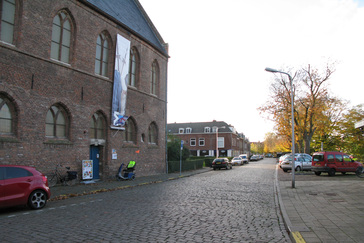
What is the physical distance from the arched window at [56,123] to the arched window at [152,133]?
29.6ft

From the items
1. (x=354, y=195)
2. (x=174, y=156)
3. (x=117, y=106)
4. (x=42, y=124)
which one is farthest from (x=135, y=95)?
(x=354, y=195)

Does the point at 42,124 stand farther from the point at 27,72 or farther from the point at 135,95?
the point at 135,95

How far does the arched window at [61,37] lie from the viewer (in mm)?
15016

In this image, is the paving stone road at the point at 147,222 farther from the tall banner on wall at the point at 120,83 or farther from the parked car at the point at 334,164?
the parked car at the point at 334,164

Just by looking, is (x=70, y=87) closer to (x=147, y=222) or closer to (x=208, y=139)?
(x=147, y=222)

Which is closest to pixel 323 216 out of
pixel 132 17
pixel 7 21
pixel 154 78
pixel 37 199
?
pixel 37 199

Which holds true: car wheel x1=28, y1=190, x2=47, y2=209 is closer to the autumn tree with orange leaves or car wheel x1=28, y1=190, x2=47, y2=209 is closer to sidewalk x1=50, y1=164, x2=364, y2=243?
sidewalk x1=50, y1=164, x2=364, y2=243

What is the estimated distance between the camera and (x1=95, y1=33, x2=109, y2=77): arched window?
709 inches

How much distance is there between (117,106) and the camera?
735 inches

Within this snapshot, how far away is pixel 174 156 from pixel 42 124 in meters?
18.3

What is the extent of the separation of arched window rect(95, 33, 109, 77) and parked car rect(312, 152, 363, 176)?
58.7 feet

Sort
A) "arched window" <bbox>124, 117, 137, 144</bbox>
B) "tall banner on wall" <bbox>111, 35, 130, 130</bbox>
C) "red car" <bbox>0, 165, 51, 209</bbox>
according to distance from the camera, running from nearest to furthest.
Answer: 1. "red car" <bbox>0, 165, 51, 209</bbox>
2. "tall banner on wall" <bbox>111, 35, 130, 130</bbox>
3. "arched window" <bbox>124, 117, 137, 144</bbox>

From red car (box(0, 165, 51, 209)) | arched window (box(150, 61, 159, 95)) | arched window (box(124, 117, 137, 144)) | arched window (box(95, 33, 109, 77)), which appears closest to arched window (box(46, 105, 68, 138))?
arched window (box(95, 33, 109, 77))

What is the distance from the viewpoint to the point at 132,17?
926 inches
